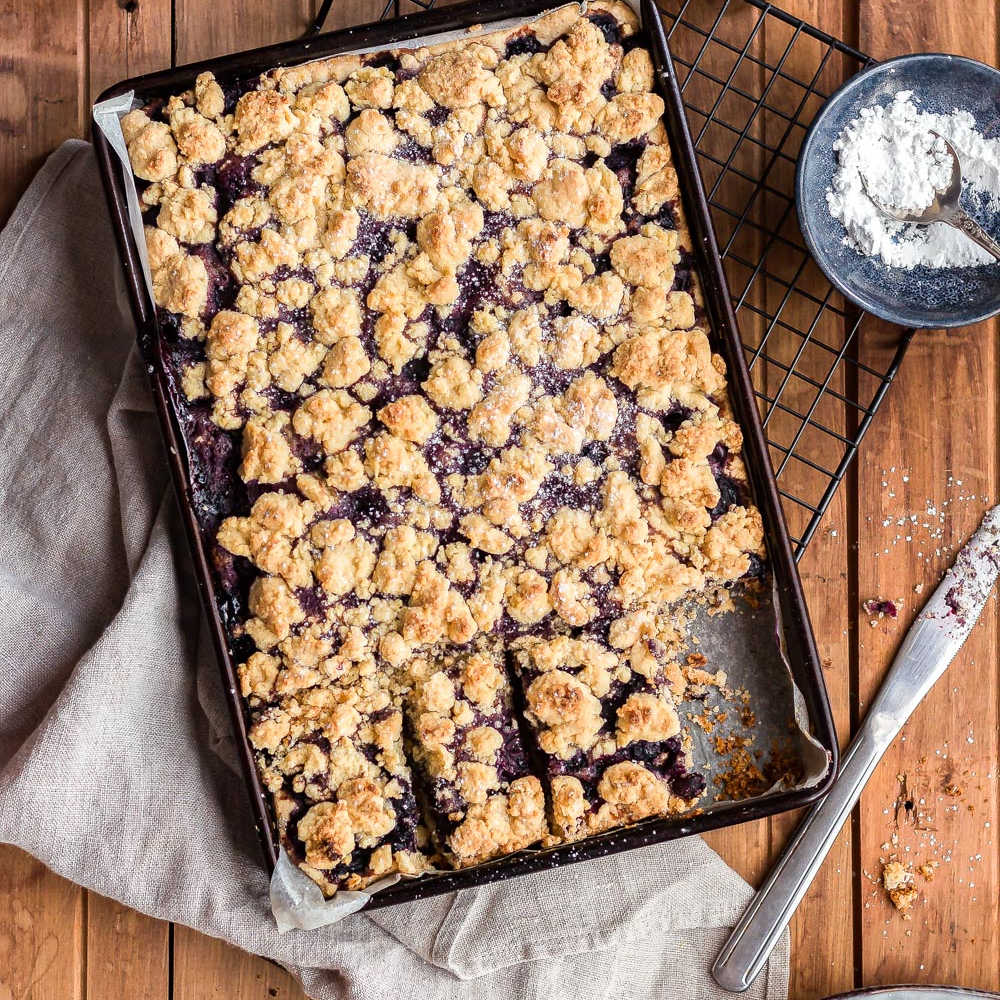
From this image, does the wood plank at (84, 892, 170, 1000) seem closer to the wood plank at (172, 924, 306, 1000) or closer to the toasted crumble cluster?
the wood plank at (172, 924, 306, 1000)

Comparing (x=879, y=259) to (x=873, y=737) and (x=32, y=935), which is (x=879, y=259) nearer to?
(x=873, y=737)

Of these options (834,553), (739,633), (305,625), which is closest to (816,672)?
(739,633)

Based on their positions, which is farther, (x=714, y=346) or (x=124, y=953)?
(x=124, y=953)

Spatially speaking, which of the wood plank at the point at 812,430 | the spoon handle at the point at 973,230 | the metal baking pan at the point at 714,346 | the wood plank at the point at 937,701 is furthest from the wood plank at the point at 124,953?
the spoon handle at the point at 973,230

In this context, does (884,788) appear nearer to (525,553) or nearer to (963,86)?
(525,553)

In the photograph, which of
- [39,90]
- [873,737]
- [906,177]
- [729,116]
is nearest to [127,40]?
[39,90]

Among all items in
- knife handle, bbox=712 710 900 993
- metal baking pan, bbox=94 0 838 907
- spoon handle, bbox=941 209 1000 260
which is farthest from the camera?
knife handle, bbox=712 710 900 993

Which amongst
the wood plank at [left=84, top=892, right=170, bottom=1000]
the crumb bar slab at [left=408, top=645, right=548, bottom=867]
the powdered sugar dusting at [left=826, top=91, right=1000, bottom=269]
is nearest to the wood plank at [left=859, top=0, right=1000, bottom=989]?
the powdered sugar dusting at [left=826, top=91, right=1000, bottom=269]
